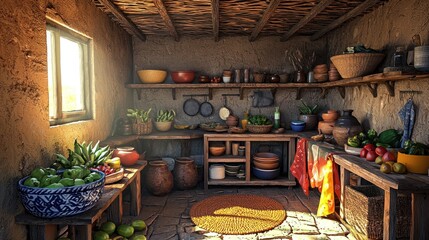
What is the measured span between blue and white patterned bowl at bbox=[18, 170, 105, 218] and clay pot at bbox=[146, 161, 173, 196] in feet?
7.03

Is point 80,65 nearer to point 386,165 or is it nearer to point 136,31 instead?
point 136,31

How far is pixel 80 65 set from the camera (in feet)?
11.1

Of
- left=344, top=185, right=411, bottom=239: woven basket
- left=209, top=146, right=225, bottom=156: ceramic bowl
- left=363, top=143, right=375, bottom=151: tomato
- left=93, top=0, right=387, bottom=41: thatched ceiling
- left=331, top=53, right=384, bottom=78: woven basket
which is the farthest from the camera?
left=209, top=146, right=225, bottom=156: ceramic bowl

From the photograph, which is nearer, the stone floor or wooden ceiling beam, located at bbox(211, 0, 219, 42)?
the stone floor

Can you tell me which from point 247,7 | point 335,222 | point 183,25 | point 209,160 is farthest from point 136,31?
point 335,222

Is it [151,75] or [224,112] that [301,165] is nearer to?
[224,112]

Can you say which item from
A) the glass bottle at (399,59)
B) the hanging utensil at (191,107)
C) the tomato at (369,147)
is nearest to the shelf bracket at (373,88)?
the glass bottle at (399,59)

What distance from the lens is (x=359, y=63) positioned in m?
3.22

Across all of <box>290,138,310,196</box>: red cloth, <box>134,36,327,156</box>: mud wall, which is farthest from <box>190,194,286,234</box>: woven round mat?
<box>134,36,327,156</box>: mud wall

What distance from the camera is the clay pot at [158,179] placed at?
4.18m

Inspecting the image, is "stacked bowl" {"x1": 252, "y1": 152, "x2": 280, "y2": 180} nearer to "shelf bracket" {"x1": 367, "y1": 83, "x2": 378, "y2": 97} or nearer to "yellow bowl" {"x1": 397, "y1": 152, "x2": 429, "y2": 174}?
"shelf bracket" {"x1": 367, "y1": 83, "x2": 378, "y2": 97}

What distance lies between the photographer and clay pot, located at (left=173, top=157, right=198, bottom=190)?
447 centimetres

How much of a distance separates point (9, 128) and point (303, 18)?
11.3 ft

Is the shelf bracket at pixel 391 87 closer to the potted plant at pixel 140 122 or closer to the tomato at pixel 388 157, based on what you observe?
the tomato at pixel 388 157
